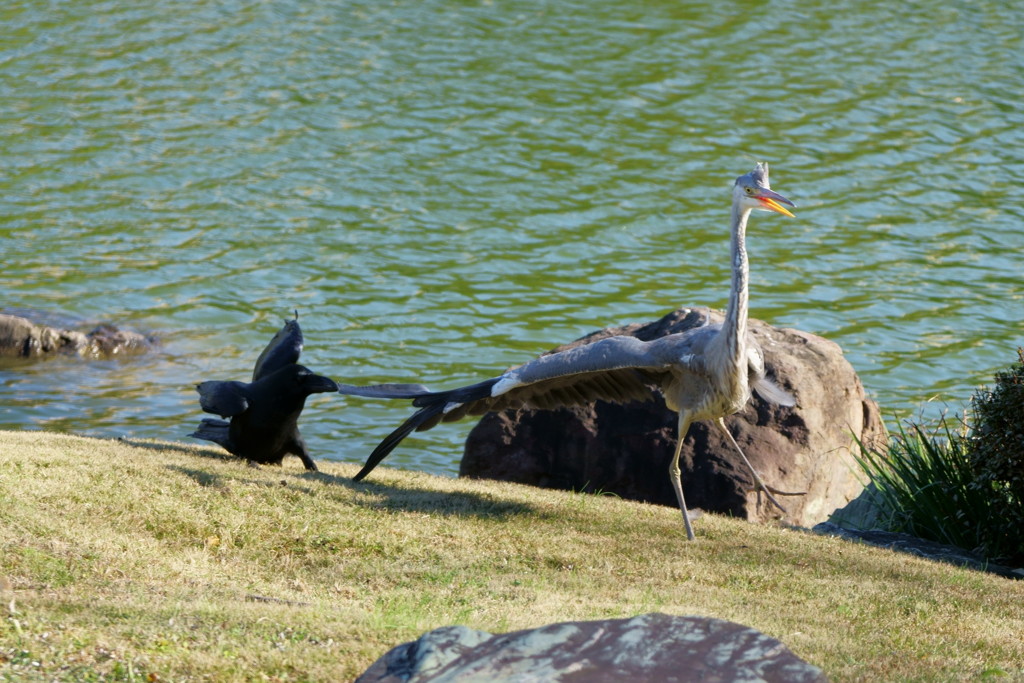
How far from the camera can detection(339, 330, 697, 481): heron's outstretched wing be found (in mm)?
7621

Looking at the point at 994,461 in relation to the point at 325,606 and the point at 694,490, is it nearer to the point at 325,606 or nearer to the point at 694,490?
the point at 694,490

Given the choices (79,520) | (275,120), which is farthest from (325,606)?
(275,120)

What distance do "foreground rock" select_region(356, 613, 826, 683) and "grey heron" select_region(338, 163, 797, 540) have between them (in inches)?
Answer: 130

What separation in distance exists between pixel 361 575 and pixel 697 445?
3604 millimetres

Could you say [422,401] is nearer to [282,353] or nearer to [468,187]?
[282,353]

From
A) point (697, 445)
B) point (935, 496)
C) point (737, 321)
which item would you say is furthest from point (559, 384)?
point (935, 496)

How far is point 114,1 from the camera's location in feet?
81.0

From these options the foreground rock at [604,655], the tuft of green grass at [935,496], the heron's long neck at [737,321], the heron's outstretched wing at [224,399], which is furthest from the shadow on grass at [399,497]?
the foreground rock at [604,655]

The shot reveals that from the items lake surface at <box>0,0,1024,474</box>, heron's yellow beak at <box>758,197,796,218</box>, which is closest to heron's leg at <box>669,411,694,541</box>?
heron's yellow beak at <box>758,197,796,218</box>

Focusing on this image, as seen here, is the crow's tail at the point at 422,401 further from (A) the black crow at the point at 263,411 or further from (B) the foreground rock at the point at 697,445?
(B) the foreground rock at the point at 697,445

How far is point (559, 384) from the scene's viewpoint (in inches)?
322

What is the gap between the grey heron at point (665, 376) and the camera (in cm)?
741

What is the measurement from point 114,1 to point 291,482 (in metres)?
19.7

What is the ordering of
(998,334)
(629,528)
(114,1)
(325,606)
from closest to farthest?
1. (325,606)
2. (629,528)
3. (998,334)
4. (114,1)
